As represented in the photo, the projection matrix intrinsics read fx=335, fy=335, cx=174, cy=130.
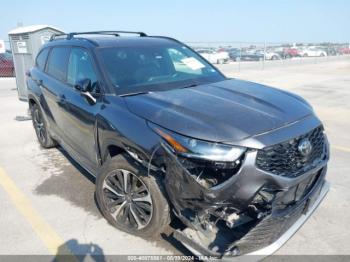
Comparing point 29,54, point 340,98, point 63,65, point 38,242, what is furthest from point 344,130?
point 29,54

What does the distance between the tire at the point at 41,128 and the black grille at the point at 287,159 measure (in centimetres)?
402

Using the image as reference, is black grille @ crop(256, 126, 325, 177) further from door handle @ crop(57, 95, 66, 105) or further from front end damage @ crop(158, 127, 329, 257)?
door handle @ crop(57, 95, 66, 105)

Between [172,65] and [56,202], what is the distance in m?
2.19

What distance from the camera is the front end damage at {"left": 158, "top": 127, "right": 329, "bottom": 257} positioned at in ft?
7.97

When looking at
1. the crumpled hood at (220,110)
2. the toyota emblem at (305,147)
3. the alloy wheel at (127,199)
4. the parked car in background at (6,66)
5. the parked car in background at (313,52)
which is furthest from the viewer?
the parked car in background at (313,52)

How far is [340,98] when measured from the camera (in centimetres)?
1020

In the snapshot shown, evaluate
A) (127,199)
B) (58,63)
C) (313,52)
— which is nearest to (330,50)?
(313,52)

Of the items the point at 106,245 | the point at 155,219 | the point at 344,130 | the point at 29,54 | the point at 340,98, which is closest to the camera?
the point at 155,219

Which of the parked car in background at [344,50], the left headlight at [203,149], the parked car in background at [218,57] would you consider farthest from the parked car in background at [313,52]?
the left headlight at [203,149]

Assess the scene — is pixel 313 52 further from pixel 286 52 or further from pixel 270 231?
pixel 270 231

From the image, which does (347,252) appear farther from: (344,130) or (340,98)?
(340,98)

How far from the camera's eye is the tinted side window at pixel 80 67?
3738 mm

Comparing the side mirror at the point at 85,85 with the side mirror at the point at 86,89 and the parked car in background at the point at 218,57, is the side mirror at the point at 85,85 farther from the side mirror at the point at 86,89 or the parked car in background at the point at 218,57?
the parked car in background at the point at 218,57

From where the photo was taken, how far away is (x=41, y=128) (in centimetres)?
580
